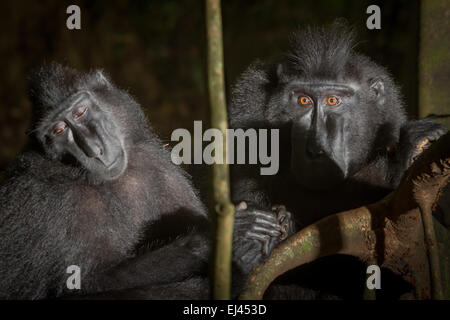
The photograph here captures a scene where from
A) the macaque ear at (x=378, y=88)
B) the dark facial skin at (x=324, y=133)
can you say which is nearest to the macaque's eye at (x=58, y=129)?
the dark facial skin at (x=324, y=133)

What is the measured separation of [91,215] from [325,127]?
1.82 metres

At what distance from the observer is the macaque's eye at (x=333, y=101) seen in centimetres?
458

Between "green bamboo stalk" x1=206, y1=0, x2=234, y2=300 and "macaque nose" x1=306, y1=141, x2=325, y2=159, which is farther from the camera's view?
"macaque nose" x1=306, y1=141, x2=325, y2=159

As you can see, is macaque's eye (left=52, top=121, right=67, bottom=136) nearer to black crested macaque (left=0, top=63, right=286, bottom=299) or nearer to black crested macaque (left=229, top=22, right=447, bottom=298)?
black crested macaque (left=0, top=63, right=286, bottom=299)

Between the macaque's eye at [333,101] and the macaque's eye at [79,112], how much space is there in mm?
1852

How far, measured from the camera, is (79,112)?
4172mm

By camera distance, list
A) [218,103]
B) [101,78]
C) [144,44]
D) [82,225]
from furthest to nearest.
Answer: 1. [144,44]
2. [101,78]
3. [82,225]
4. [218,103]

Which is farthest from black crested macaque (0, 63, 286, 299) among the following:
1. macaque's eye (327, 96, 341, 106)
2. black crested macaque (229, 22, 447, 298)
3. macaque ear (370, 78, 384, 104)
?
macaque ear (370, 78, 384, 104)

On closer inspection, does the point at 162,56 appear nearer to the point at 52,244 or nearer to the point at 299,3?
the point at 299,3

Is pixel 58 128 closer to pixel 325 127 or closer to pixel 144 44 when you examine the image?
pixel 325 127

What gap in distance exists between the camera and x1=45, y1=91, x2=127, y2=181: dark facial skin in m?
4.05

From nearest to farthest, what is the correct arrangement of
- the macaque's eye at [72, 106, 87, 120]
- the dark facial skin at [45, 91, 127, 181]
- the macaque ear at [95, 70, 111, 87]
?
the dark facial skin at [45, 91, 127, 181]
the macaque's eye at [72, 106, 87, 120]
the macaque ear at [95, 70, 111, 87]

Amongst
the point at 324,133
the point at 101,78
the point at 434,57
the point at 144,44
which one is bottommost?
the point at 324,133

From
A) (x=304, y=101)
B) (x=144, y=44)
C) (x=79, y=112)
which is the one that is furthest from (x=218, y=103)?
(x=144, y=44)
